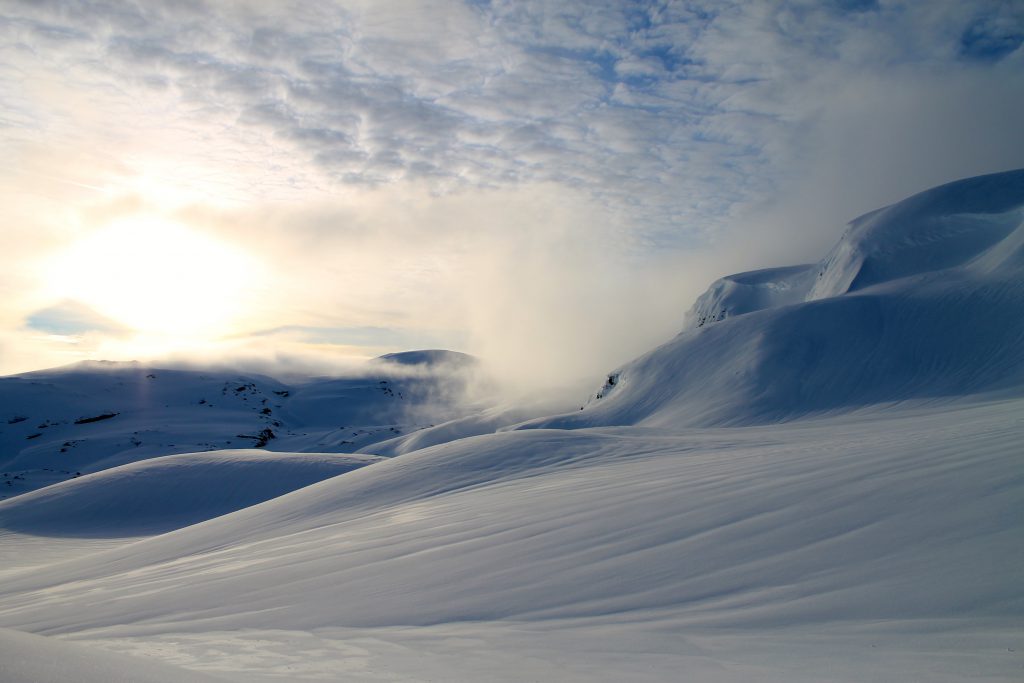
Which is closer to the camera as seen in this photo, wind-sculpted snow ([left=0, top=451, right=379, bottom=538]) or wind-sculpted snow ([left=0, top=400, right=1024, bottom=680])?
wind-sculpted snow ([left=0, top=400, right=1024, bottom=680])

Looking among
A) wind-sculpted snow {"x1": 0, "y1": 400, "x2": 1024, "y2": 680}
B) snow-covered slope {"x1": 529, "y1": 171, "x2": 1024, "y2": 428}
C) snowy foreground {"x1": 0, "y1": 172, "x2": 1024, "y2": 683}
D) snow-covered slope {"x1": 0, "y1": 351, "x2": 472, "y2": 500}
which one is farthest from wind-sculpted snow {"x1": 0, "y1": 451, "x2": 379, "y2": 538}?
snow-covered slope {"x1": 0, "y1": 351, "x2": 472, "y2": 500}

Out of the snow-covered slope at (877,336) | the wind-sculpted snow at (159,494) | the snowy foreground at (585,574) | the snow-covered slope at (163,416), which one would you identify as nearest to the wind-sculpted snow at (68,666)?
the snowy foreground at (585,574)

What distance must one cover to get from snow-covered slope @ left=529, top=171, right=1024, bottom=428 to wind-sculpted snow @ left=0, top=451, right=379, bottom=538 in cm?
1575

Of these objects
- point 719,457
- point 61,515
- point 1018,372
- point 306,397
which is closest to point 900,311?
point 1018,372

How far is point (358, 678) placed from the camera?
4234mm

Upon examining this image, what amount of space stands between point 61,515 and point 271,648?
22835 mm

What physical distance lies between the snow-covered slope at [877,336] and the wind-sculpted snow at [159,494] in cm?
1575

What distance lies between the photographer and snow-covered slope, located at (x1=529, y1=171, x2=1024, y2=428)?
24500mm

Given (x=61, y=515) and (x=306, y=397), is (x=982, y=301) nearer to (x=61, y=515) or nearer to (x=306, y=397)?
(x=61, y=515)

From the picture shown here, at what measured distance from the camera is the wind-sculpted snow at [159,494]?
72.5ft

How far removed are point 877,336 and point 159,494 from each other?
3048cm

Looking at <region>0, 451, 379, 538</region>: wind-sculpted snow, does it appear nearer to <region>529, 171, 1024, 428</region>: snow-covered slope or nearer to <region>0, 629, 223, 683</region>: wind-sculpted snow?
<region>529, 171, 1024, 428</region>: snow-covered slope

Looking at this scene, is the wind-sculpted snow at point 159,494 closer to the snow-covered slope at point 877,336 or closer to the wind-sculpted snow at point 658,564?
the wind-sculpted snow at point 658,564

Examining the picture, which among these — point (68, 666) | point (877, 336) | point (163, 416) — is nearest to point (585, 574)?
point (68, 666)
